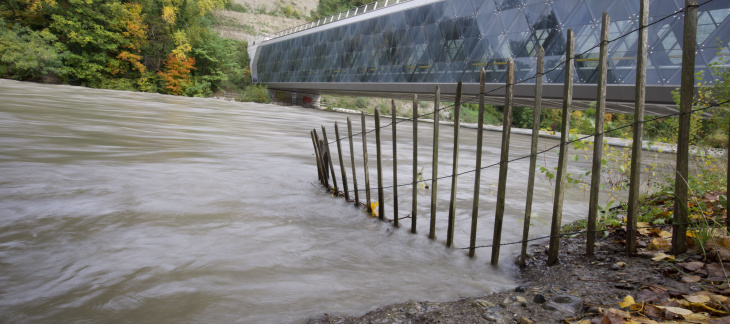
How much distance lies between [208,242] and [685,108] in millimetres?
4700

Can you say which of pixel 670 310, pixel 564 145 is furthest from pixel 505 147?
pixel 670 310

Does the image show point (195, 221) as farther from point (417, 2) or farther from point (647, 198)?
point (417, 2)

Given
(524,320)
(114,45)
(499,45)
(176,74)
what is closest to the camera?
(524,320)

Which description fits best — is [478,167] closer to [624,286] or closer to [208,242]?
[624,286]

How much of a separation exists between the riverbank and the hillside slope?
5264 centimetres

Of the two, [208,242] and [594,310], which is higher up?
[594,310]

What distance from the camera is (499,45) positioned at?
18328 mm

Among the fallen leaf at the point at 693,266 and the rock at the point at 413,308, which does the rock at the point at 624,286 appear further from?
the rock at the point at 413,308

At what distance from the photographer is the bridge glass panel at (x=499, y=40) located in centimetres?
1240

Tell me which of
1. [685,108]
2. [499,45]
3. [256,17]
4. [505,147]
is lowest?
[505,147]

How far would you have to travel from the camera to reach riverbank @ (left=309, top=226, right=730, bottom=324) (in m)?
2.68

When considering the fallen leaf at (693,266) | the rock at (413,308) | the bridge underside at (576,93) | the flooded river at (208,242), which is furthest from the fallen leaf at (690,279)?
the bridge underside at (576,93)

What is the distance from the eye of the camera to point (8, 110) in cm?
1488

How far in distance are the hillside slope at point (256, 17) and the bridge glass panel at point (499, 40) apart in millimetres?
23322
